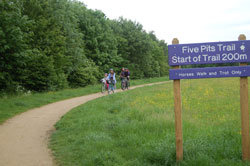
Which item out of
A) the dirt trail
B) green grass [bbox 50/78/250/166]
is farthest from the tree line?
green grass [bbox 50/78/250/166]

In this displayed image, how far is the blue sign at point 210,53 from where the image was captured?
489 cm

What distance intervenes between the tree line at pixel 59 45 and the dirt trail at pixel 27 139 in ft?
15.5

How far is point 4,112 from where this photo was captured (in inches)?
443

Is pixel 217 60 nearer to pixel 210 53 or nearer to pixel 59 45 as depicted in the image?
pixel 210 53

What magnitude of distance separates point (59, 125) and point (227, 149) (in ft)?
18.3

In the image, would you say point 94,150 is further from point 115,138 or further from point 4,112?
point 4,112

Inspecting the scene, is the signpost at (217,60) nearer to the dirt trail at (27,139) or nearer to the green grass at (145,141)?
the green grass at (145,141)

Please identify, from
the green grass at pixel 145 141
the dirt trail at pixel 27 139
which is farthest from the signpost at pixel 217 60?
the dirt trail at pixel 27 139

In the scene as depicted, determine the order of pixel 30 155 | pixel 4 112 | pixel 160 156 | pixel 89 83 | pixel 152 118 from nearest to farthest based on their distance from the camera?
pixel 160 156
pixel 30 155
pixel 152 118
pixel 4 112
pixel 89 83

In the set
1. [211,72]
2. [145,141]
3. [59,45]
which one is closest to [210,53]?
[211,72]

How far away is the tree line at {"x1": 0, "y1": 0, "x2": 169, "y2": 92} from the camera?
1422 centimetres

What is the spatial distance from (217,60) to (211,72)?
25 centimetres

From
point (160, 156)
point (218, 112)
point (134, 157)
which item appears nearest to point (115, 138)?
point (134, 157)

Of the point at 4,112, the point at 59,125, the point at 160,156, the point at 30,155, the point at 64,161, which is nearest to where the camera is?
the point at 160,156
